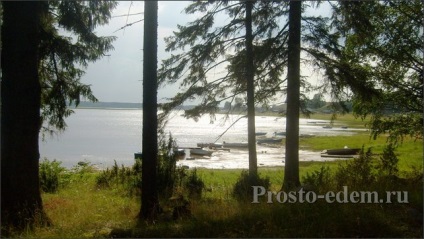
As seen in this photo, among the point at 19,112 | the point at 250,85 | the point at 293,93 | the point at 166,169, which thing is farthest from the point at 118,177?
the point at 293,93

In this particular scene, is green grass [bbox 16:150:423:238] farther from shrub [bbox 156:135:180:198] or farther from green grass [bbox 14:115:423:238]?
shrub [bbox 156:135:180:198]

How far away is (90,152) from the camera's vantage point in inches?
1586

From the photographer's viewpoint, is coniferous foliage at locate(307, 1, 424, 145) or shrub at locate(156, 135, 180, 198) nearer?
shrub at locate(156, 135, 180, 198)

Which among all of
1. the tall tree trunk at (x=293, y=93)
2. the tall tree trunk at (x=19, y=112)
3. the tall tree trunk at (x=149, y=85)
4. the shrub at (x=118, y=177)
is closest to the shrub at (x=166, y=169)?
the tall tree trunk at (x=149, y=85)

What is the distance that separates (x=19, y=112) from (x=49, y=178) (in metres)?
6.54

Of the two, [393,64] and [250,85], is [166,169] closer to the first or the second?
[250,85]

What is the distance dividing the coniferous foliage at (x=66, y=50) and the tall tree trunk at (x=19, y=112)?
111 cm

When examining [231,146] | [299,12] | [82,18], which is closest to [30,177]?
[82,18]

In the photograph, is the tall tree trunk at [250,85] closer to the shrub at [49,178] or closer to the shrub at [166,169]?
the shrub at [166,169]

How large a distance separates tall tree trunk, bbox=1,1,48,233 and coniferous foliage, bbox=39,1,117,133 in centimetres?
111

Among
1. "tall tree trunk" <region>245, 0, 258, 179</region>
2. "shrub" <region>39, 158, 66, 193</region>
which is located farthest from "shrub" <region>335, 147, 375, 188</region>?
"shrub" <region>39, 158, 66, 193</region>

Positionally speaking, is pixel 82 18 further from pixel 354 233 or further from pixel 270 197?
pixel 354 233

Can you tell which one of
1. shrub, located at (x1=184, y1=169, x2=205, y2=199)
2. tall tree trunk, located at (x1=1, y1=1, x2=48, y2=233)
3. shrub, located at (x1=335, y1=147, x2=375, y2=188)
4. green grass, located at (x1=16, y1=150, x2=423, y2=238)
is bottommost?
shrub, located at (x1=184, y1=169, x2=205, y2=199)

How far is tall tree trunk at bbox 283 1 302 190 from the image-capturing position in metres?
9.77
